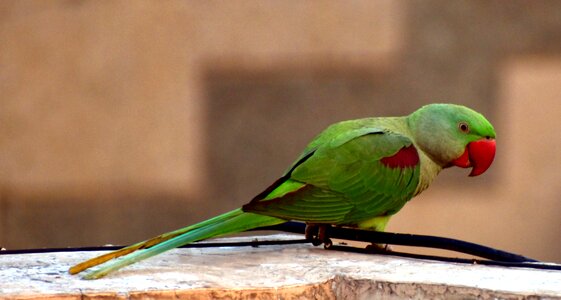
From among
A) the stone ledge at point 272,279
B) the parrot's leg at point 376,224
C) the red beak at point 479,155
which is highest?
the red beak at point 479,155

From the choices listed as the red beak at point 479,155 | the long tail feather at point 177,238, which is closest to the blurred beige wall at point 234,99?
the red beak at point 479,155

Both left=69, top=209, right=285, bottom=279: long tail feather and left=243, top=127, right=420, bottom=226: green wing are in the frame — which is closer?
left=69, top=209, right=285, bottom=279: long tail feather

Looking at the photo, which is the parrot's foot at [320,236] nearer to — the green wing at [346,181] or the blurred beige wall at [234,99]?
the green wing at [346,181]

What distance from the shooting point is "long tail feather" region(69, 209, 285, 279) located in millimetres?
2223

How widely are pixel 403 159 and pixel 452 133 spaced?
0.48 feet

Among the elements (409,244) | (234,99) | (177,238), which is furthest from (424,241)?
(234,99)

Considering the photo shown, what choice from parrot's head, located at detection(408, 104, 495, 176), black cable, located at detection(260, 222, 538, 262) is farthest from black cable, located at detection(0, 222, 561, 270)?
parrot's head, located at detection(408, 104, 495, 176)

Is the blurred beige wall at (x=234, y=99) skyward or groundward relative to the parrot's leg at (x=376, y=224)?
skyward

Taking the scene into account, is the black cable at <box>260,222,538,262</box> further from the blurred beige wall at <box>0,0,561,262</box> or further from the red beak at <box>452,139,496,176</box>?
the blurred beige wall at <box>0,0,561,262</box>

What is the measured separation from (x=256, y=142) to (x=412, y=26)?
0.61 m

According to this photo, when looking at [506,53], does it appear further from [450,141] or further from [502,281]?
[502,281]

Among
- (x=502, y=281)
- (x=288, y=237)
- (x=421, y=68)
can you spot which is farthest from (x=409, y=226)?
(x=502, y=281)

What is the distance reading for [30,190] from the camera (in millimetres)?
3883

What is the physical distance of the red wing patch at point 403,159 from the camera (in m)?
2.54
